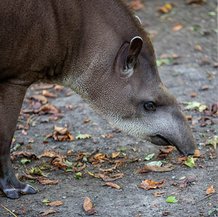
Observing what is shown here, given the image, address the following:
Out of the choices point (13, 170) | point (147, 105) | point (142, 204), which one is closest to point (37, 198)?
point (13, 170)

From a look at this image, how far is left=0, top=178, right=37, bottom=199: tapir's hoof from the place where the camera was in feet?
21.9

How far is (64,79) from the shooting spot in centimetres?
700

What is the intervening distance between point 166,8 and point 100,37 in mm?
5986

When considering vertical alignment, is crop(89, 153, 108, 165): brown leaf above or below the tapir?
below

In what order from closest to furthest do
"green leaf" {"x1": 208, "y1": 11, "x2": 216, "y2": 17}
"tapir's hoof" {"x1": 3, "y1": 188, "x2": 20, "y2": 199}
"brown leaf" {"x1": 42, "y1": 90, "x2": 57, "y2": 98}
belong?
1. "tapir's hoof" {"x1": 3, "y1": 188, "x2": 20, "y2": 199}
2. "brown leaf" {"x1": 42, "y1": 90, "x2": 57, "y2": 98}
3. "green leaf" {"x1": 208, "y1": 11, "x2": 216, "y2": 17}

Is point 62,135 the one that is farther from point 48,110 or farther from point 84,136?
point 48,110

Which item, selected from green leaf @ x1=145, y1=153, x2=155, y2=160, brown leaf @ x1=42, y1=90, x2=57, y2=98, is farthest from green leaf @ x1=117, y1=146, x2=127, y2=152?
brown leaf @ x1=42, y1=90, x2=57, y2=98

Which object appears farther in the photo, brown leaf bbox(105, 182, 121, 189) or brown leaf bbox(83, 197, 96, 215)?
brown leaf bbox(105, 182, 121, 189)

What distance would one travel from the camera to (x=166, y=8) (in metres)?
12.6

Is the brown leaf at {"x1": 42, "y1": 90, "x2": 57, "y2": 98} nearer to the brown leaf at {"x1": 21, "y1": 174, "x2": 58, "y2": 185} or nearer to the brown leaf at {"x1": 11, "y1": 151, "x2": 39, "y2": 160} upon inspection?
the brown leaf at {"x1": 11, "y1": 151, "x2": 39, "y2": 160}

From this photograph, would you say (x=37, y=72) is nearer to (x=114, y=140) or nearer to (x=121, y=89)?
(x=121, y=89)

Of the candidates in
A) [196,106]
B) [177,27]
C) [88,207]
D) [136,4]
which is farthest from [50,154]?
[136,4]

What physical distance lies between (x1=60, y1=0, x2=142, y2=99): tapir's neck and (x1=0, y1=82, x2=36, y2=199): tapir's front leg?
2.18 ft

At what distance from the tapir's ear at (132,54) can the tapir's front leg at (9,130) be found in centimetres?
104
